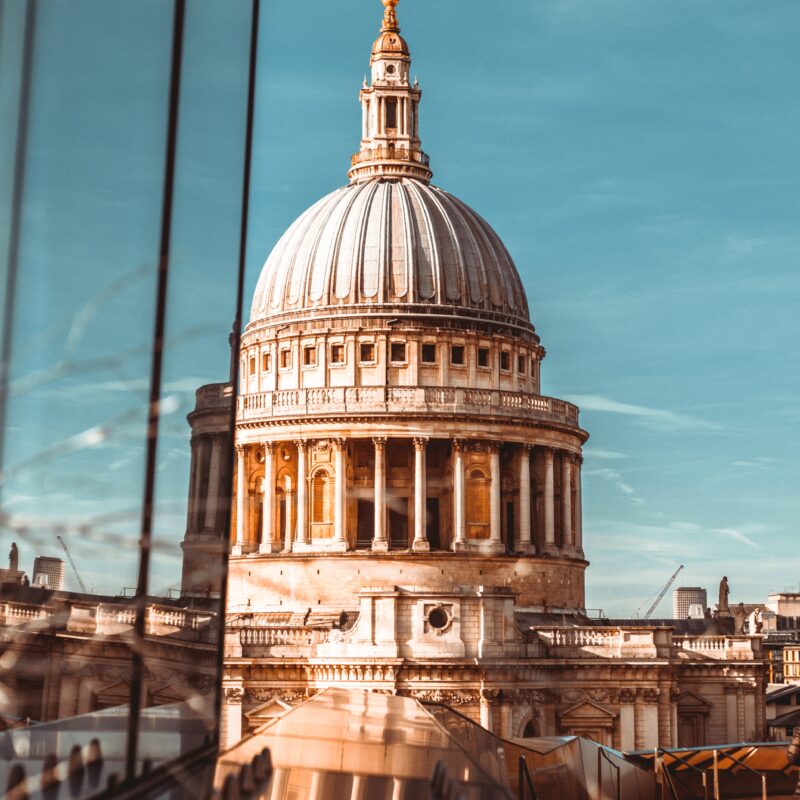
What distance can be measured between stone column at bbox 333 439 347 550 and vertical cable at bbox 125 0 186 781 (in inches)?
2623

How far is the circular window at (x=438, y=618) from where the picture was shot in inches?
2414

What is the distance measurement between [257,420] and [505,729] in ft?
74.3

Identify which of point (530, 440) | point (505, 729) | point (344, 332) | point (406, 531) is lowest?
point (505, 729)

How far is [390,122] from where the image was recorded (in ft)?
279

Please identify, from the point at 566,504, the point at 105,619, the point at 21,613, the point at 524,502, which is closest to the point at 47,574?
the point at 21,613

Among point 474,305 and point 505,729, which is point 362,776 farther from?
point 474,305

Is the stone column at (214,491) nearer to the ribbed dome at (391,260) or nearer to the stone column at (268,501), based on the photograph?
the stone column at (268,501)

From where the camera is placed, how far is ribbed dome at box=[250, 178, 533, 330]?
7938 cm

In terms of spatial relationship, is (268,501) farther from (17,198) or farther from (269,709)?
(17,198)

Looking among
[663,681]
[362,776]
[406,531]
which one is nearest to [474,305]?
[406,531]

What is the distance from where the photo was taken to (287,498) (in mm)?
76188

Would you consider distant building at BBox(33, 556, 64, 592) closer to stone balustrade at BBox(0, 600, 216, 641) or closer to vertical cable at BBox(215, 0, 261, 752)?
stone balustrade at BBox(0, 600, 216, 641)

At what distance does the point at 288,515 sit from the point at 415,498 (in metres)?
6.64

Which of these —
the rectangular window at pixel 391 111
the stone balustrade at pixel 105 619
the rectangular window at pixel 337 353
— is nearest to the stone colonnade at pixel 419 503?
the rectangular window at pixel 337 353
